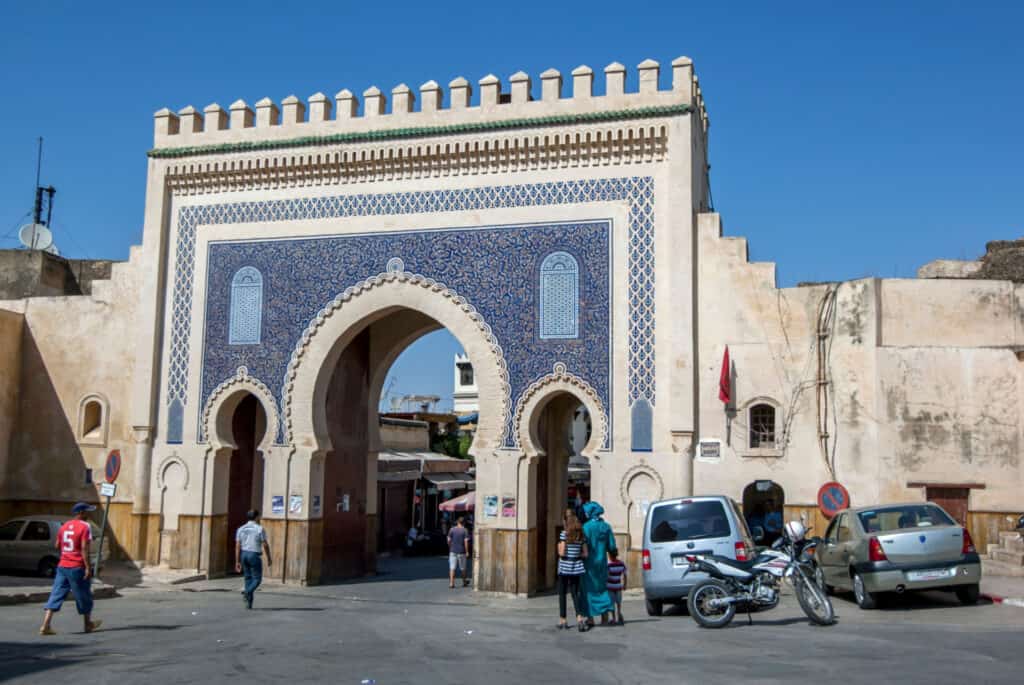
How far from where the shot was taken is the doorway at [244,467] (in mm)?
18328

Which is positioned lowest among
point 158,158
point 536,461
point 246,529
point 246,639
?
point 246,639

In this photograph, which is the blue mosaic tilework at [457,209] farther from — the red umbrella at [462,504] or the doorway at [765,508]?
the red umbrella at [462,504]

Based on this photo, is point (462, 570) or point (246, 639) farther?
point (462, 570)

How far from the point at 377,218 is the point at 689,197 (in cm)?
523

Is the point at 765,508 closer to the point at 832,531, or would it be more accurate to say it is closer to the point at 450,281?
the point at 832,531

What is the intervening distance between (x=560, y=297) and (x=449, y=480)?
13.9 meters

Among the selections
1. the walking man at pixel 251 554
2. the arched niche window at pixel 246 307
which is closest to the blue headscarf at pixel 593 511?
the walking man at pixel 251 554

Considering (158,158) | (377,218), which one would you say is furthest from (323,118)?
(158,158)

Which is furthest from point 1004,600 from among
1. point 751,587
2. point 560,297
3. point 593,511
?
point 560,297

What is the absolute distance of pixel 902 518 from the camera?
11.2 meters

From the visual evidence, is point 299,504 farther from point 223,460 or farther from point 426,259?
point 426,259

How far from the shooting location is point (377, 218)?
675 inches

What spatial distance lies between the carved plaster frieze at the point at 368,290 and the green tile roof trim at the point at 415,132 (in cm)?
220

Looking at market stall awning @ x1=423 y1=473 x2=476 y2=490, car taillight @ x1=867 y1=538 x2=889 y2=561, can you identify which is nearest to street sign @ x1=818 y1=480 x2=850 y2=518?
car taillight @ x1=867 y1=538 x2=889 y2=561
